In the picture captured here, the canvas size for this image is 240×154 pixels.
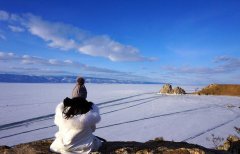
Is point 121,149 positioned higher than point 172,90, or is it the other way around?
point 172,90

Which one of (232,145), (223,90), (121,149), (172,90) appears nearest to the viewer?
(121,149)

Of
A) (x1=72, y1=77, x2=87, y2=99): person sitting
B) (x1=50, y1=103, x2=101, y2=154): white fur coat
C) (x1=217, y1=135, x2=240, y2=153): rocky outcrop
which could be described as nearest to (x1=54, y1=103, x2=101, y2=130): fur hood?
(x1=50, y1=103, x2=101, y2=154): white fur coat

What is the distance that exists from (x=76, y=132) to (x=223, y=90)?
36.6m

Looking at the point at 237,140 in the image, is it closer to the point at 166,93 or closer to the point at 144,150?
the point at 144,150

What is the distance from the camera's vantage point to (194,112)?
72.0 feet

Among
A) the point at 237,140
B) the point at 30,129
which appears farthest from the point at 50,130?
the point at 237,140

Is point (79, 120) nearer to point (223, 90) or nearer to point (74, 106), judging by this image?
point (74, 106)

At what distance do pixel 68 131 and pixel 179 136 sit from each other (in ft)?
27.8

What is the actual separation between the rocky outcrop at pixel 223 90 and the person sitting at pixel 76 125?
116 feet

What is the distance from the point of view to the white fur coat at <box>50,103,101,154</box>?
5791mm

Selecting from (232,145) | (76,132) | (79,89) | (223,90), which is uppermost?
(223,90)

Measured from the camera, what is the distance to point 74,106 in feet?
18.8

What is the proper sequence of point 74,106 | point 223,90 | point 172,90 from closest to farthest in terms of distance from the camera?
1. point 74,106
2. point 223,90
3. point 172,90

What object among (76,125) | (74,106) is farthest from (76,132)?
(74,106)
